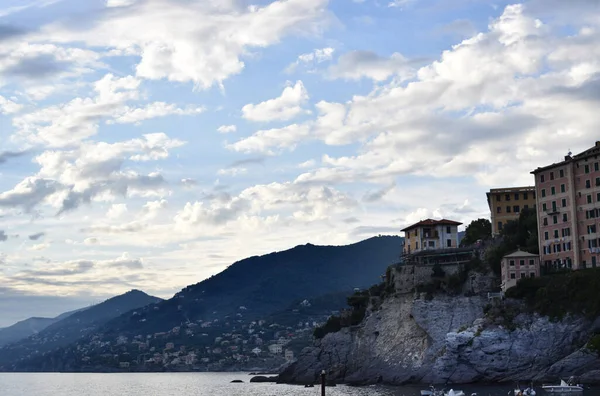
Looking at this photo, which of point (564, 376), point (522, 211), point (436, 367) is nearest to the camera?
point (564, 376)

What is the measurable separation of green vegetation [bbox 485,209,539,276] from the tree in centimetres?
1447

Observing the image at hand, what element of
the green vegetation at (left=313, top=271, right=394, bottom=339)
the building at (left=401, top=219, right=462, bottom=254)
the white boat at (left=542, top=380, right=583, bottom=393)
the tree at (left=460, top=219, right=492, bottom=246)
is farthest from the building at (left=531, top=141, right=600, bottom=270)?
the green vegetation at (left=313, top=271, right=394, bottom=339)

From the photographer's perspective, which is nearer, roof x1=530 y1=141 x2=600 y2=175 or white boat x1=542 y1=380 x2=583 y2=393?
white boat x1=542 y1=380 x2=583 y2=393

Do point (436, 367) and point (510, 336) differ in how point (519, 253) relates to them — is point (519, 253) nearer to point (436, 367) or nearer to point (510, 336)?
point (510, 336)

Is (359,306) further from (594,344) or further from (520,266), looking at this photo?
(594,344)

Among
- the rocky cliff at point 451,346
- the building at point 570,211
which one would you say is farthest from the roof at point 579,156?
the rocky cliff at point 451,346

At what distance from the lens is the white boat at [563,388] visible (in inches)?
3674

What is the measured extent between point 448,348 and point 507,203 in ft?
119

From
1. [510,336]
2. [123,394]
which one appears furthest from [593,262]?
[123,394]

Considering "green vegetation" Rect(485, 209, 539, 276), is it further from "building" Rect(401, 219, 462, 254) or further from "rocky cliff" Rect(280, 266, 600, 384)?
"building" Rect(401, 219, 462, 254)

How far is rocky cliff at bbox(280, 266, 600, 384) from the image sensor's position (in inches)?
4299

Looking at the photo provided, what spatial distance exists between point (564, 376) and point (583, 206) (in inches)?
1026

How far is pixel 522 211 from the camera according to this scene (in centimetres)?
13500

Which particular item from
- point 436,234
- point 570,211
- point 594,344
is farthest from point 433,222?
point 594,344
